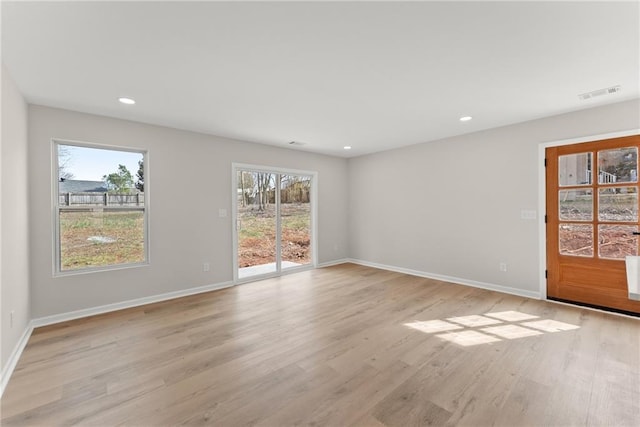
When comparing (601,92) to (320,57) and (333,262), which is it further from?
(333,262)

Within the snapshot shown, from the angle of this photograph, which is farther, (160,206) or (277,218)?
(277,218)

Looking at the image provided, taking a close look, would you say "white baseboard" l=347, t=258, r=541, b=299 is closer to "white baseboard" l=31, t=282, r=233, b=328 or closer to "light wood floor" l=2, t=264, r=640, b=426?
"light wood floor" l=2, t=264, r=640, b=426

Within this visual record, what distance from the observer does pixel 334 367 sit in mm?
2197

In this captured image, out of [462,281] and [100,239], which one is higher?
[100,239]

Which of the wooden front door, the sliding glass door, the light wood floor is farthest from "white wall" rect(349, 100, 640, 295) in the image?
the sliding glass door

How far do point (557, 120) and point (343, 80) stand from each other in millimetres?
3081

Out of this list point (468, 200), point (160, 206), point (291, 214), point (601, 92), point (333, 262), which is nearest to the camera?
point (601, 92)

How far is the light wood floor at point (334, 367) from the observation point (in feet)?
5.61

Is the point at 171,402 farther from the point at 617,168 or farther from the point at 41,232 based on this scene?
the point at 617,168

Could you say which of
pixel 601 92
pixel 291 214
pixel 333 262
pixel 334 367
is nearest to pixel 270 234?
pixel 291 214

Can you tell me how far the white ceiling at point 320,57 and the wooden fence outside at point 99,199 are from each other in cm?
102

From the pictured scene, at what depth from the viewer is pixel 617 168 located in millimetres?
3209

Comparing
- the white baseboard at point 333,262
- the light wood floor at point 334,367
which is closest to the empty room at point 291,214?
the light wood floor at point 334,367

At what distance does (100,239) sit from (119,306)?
0.89 metres
